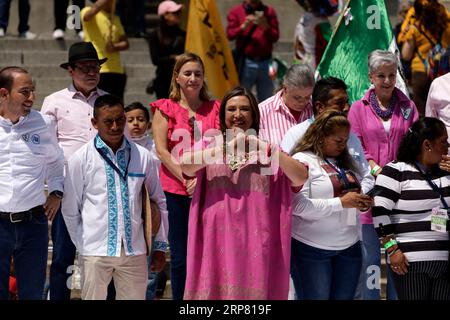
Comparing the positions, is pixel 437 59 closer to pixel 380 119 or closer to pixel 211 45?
pixel 211 45

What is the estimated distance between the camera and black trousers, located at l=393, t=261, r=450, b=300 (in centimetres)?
777

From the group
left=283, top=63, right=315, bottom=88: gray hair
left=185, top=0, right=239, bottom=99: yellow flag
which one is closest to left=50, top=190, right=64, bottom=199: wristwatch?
left=283, top=63, right=315, bottom=88: gray hair

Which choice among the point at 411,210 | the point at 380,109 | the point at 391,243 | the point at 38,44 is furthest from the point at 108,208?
the point at 38,44

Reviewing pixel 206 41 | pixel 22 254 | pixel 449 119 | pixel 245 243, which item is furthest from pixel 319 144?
pixel 206 41

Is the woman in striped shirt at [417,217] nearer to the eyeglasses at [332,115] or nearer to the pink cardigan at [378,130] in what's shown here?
the eyeglasses at [332,115]

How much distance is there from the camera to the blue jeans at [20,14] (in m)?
13.9

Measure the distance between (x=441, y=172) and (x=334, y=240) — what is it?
849mm

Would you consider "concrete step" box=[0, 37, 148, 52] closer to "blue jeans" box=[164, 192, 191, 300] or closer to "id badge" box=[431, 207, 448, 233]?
"blue jeans" box=[164, 192, 191, 300]

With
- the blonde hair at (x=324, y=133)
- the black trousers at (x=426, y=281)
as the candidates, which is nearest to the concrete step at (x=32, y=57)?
the blonde hair at (x=324, y=133)

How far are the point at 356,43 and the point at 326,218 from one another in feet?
8.87

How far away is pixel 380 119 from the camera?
8.81m

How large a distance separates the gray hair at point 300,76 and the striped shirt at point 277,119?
23cm

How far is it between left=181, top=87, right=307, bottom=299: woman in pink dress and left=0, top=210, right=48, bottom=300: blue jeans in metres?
1.04
